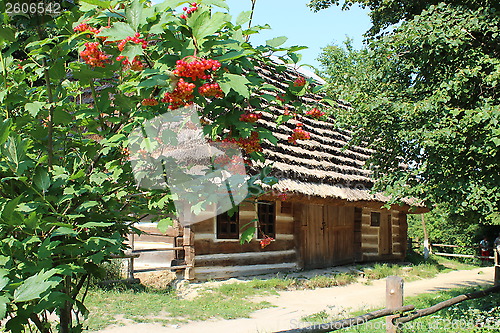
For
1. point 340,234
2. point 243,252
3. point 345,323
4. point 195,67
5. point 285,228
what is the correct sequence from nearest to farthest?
point 195,67 < point 345,323 < point 243,252 < point 285,228 < point 340,234

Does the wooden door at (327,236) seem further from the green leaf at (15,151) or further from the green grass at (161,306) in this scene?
the green leaf at (15,151)

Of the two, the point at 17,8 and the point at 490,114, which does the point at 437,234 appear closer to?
the point at 490,114

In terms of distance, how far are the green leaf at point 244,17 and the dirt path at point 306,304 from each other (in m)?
4.11

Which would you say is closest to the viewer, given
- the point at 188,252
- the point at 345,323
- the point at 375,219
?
the point at 345,323

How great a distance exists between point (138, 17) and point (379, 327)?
18.0ft

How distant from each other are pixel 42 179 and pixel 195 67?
0.74 meters

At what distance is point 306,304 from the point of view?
25.2ft

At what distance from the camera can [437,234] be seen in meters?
18.3

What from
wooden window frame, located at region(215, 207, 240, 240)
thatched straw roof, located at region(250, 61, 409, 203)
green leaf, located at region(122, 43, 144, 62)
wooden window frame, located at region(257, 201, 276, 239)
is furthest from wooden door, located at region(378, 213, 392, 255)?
green leaf, located at region(122, 43, 144, 62)

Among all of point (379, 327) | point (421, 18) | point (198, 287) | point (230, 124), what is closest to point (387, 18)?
point (421, 18)

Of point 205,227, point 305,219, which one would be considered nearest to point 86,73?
point 205,227

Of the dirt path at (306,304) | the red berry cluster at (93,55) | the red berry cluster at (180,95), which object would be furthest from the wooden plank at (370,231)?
the red berry cluster at (93,55)

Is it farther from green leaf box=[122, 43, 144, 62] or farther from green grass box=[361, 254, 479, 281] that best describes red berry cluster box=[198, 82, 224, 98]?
green grass box=[361, 254, 479, 281]

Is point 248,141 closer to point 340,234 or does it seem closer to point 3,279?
point 3,279
